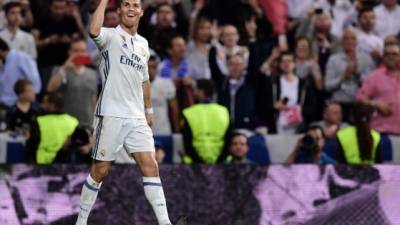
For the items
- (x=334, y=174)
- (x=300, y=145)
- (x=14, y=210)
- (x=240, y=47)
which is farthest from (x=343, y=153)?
(x=14, y=210)

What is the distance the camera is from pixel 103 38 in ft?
38.9

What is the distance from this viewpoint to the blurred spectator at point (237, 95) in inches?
688

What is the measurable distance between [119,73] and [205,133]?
4.17 m

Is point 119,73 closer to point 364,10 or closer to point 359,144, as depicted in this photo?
point 359,144

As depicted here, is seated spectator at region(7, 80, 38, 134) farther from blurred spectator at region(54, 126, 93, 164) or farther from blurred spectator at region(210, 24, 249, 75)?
blurred spectator at region(210, 24, 249, 75)

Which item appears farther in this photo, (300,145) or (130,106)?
Answer: (300,145)

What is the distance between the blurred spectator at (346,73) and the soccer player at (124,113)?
6.58 metres

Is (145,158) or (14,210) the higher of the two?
(145,158)

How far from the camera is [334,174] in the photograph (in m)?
14.3

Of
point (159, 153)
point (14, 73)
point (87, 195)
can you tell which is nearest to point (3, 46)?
point (14, 73)

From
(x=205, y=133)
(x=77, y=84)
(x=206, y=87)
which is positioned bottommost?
(x=205, y=133)

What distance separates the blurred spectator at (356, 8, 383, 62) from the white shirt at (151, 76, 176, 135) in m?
3.00

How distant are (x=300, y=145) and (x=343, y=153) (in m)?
0.53

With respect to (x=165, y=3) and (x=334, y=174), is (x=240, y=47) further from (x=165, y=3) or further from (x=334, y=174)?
(x=334, y=174)
